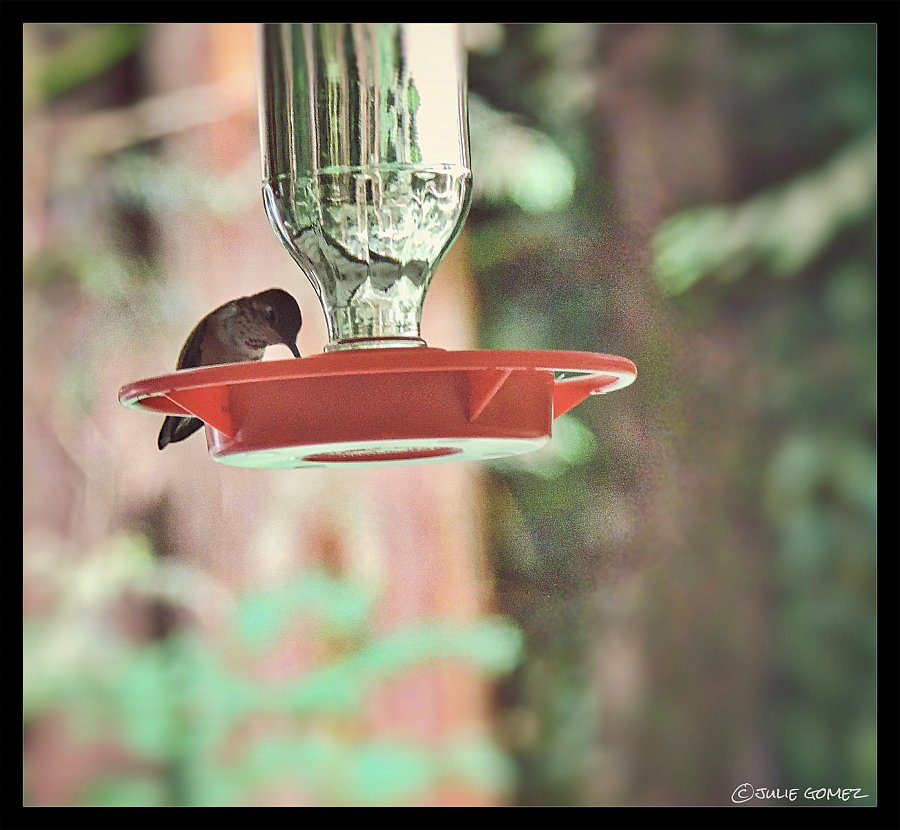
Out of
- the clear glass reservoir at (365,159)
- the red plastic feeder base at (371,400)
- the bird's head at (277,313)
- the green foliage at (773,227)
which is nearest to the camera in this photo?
the red plastic feeder base at (371,400)

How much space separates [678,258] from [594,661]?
2.71 feet

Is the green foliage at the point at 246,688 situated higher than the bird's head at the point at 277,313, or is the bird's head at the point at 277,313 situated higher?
the bird's head at the point at 277,313

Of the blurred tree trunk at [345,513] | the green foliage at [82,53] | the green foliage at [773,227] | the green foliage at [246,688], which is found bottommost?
the green foliage at [246,688]

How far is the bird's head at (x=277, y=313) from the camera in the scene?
0.91m

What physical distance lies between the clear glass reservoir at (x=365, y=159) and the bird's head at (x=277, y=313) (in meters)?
0.08

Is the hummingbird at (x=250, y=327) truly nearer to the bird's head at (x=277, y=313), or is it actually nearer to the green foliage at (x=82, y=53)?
the bird's head at (x=277, y=313)

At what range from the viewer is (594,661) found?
2.46 m

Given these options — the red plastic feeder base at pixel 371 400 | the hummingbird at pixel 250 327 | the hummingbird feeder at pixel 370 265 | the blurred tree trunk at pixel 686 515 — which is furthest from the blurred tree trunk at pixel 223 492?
the red plastic feeder base at pixel 371 400

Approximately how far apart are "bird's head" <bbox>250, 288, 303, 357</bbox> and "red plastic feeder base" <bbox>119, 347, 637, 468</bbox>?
208 mm

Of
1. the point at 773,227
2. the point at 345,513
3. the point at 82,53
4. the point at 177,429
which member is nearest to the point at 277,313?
the point at 177,429

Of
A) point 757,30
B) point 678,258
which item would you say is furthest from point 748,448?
point 757,30

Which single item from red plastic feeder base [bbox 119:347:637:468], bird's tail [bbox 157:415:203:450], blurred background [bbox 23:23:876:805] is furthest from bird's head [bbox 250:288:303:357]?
blurred background [bbox 23:23:876:805]

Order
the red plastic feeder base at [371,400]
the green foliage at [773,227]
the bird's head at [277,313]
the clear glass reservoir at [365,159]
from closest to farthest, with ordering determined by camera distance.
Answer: the red plastic feeder base at [371,400] < the clear glass reservoir at [365,159] < the bird's head at [277,313] < the green foliage at [773,227]

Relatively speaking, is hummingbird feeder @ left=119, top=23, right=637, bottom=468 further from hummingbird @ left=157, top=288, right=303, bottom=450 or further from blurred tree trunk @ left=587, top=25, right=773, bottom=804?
blurred tree trunk @ left=587, top=25, right=773, bottom=804
